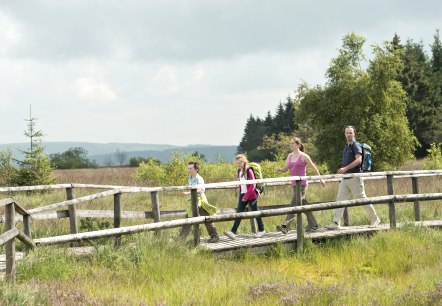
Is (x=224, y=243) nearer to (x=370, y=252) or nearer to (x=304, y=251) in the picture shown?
(x=304, y=251)

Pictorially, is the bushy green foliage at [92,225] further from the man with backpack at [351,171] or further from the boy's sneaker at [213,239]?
the man with backpack at [351,171]

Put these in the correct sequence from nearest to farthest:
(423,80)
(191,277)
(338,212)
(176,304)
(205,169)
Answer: (176,304), (191,277), (338,212), (205,169), (423,80)

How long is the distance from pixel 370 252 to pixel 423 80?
171 ft

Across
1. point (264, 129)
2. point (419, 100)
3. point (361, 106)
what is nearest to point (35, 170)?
point (361, 106)

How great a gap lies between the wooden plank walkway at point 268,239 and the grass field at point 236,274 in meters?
0.13

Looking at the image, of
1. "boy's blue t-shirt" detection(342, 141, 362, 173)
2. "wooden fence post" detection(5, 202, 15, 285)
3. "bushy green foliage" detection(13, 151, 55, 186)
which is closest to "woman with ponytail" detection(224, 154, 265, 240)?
"boy's blue t-shirt" detection(342, 141, 362, 173)

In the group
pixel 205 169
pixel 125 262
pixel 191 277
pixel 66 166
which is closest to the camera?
pixel 191 277

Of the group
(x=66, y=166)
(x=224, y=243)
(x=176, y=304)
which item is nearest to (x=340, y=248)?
(x=224, y=243)

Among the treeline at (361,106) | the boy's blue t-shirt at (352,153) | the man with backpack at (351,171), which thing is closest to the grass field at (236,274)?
the man with backpack at (351,171)

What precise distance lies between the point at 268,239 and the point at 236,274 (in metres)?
2.33

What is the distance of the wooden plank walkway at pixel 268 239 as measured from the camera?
9.09 m

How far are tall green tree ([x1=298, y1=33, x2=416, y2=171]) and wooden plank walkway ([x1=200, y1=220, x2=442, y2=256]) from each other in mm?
24042

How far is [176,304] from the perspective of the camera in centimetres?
585

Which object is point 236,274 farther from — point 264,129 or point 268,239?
point 264,129
